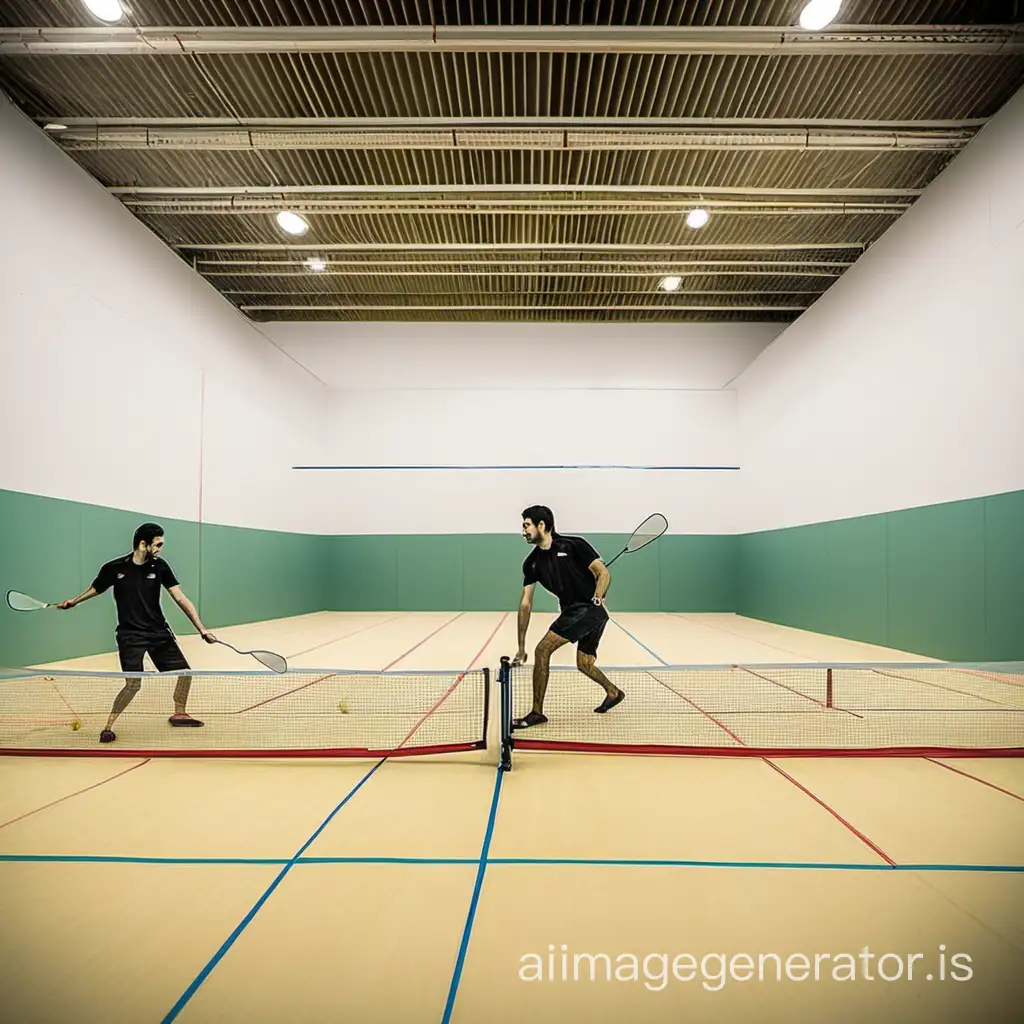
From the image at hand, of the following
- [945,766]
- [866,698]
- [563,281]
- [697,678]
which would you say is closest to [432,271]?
[563,281]

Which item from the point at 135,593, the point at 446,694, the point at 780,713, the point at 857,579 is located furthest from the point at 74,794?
the point at 857,579

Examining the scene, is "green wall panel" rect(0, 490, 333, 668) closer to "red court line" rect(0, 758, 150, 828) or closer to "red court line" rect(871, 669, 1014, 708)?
"red court line" rect(0, 758, 150, 828)

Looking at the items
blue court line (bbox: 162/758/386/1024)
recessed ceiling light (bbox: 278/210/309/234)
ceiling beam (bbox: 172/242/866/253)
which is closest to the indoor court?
blue court line (bbox: 162/758/386/1024)

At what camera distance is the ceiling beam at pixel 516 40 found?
5.94 m

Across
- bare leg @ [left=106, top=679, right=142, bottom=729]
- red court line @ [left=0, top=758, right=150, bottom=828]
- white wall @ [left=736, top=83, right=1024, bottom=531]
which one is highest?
white wall @ [left=736, top=83, right=1024, bottom=531]

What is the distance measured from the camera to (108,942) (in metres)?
2.10

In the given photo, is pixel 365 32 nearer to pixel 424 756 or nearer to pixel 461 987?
pixel 424 756

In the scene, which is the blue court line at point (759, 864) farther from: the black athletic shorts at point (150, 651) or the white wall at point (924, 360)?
the white wall at point (924, 360)

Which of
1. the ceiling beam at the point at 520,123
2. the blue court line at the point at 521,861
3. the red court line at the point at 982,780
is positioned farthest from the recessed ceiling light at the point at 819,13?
the blue court line at the point at 521,861

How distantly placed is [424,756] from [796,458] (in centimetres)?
933

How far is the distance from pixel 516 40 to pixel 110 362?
5.76 meters

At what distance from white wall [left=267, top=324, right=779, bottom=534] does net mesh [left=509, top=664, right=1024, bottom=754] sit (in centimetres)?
839

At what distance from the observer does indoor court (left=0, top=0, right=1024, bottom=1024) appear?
87.3 inches

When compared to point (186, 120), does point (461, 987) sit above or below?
below
